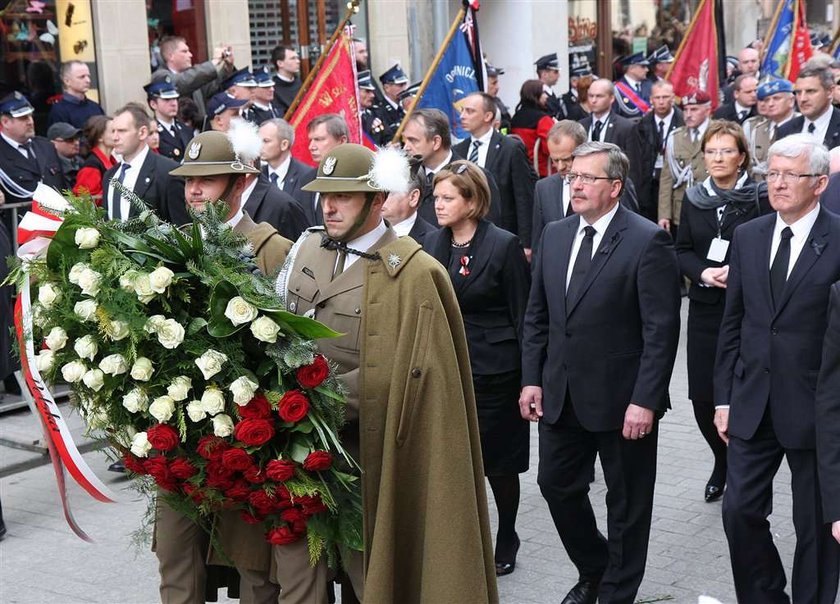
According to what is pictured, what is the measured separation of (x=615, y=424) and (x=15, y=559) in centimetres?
327

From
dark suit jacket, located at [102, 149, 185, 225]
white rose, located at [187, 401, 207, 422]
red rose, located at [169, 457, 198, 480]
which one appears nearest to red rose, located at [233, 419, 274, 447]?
white rose, located at [187, 401, 207, 422]

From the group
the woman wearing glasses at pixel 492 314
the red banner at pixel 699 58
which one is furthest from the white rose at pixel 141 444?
the red banner at pixel 699 58

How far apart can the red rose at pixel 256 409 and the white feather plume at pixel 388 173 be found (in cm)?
96

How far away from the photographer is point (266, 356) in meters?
4.46

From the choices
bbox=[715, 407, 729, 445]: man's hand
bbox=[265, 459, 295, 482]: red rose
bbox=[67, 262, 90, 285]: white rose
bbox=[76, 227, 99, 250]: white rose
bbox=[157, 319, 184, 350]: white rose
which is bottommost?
bbox=[715, 407, 729, 445]: man's hand

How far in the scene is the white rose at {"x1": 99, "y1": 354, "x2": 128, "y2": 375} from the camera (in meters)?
4.33

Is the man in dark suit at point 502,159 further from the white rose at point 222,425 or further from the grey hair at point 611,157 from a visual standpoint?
the white rose at point 222,425

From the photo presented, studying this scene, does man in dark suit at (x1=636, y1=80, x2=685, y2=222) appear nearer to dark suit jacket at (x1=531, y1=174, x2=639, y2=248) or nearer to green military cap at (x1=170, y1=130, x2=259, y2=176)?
dark suit jacket at (x1=531, y1=174, x2=639, y2=248)

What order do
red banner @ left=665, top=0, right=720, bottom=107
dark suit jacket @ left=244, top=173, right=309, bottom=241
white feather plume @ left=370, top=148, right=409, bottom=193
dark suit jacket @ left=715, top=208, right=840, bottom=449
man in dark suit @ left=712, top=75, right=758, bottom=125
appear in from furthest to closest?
red banner @ left=665, top=0, right=720, bottom=107 → man in dark suit @ left=712, top=75, right=758, bottom=125 → dark suit jacket @ left=244, top=173, right=309, bottom=241 → dark suit jacket @ left=715, top=208, right=840, bottom=449 → white feather plume @ left=370, top=148, right=409, bottom=193

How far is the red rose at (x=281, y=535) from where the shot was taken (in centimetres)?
457

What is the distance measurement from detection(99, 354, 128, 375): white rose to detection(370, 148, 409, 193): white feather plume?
1136mm

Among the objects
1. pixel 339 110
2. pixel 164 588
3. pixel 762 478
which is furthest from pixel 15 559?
pixel 339 110

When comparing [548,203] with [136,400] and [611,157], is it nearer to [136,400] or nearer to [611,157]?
[611,157]

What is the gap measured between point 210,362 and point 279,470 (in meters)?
0.43
